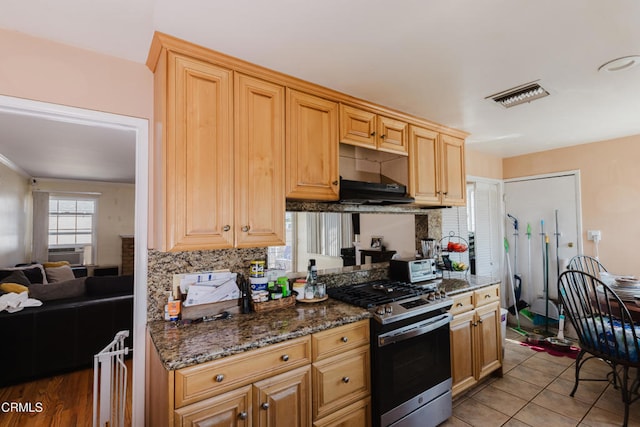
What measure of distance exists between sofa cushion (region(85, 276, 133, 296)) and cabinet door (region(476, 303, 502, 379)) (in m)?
3.59

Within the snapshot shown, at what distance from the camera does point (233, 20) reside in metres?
1.38

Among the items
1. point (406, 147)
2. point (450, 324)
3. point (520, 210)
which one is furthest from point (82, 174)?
point (520, 210)

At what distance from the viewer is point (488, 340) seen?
2.59m

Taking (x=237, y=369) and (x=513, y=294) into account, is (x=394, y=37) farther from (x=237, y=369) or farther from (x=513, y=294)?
(x=513, y=294)

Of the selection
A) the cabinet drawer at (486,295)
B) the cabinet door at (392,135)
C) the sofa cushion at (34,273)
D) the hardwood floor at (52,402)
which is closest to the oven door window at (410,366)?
the cabinet drawer at (486,295)

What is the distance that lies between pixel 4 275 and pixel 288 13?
527 centimetres

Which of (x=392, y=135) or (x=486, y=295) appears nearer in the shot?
(x=392, y=135)

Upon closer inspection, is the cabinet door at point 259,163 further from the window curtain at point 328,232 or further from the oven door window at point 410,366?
the oven door window at point 410,366

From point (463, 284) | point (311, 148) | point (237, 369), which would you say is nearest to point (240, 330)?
point (237, 369)

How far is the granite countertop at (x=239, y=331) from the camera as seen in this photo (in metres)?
1.25

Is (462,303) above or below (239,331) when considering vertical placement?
below

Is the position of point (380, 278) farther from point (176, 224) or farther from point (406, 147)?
point (176, 224)

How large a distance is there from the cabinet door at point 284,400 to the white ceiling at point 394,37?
1.66 metres

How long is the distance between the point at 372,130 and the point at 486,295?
5.60ft
